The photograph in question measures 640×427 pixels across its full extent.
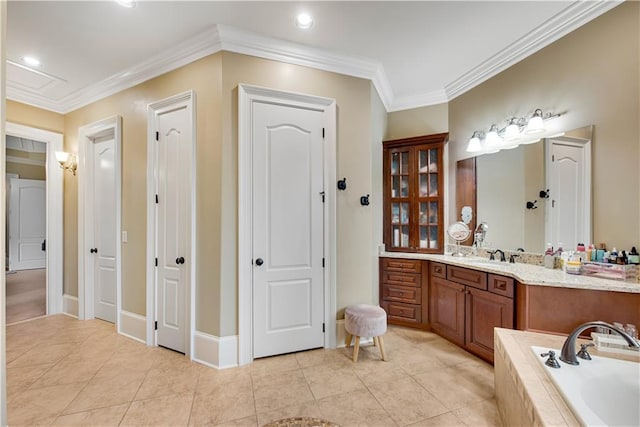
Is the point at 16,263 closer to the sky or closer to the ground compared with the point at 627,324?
closer to the ground

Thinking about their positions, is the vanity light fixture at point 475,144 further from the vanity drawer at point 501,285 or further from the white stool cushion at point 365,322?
the white stool cushion at point 365,322

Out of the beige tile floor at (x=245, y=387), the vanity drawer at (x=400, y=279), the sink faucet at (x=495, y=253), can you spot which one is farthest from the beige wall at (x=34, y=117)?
the sink faucet at (x=495, y=253)

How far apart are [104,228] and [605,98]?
5125 millimetres

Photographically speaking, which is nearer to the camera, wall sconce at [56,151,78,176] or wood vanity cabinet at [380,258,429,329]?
wood vanity cabinet at [380,258,429,329]

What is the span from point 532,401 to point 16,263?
9.88m

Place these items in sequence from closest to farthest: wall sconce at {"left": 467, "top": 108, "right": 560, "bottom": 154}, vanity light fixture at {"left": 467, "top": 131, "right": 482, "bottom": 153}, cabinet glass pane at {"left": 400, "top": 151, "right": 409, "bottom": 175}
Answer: wall sconce at {"left": 467, "top": 108, "right": 560, "bottom": 154}
vanity light fixture at {"left": 467, "top": 131, "right": 482, "bottom": 153}
cabinet glass pane at {"left": 400, "top": 151, "right": 409, "bottom": 175}

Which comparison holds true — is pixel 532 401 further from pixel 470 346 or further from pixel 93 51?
pixel 93 51

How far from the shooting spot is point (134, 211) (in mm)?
2990

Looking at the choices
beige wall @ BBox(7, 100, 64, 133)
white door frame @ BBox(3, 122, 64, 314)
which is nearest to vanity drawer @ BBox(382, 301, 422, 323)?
white door frame @ BBox(3, 122, 64, 314)

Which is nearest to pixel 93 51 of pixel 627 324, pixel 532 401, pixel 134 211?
pixel 134 211

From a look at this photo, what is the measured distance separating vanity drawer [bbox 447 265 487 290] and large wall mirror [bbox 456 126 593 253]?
1.79ft

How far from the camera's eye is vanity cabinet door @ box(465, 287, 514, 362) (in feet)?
7.51

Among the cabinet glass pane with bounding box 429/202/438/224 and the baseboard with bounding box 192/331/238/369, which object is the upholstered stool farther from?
the cabinet glass pane with bounding box 429/202/438/224

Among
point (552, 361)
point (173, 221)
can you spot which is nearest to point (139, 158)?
point (173, 221)
